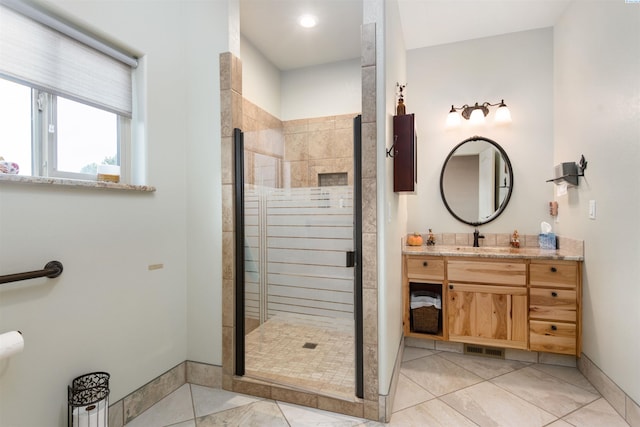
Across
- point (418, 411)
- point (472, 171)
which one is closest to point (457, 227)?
point (472, 171)

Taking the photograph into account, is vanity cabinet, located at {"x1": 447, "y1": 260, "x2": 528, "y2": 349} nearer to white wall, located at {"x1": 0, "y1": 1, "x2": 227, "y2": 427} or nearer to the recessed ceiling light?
white wall, located at {"x1": 0, "y1": 1, "x2": 227, "y2": 427}

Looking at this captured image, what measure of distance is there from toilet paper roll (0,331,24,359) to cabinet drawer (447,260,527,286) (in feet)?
8.61

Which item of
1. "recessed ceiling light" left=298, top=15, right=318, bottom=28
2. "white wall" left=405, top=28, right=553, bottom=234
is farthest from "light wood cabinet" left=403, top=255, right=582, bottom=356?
"recessed ceiling light" left=298, top=15, right=318, bottom=28

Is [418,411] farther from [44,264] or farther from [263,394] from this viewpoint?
[44,264]

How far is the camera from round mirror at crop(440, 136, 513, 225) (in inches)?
115

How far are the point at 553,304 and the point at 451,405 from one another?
1.18 meters

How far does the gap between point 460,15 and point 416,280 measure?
2322 millimetres

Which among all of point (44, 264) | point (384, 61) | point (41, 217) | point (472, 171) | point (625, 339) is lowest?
point (625, 339)

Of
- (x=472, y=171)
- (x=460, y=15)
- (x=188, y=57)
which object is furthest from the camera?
(x=472, y=171)

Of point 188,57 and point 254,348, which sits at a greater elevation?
point 188,57

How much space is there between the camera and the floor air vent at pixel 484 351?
8.30 ft

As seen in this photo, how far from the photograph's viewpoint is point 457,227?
3027mm

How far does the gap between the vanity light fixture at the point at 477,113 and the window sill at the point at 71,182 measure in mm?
2701

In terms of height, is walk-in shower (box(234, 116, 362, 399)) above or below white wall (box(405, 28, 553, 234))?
below
